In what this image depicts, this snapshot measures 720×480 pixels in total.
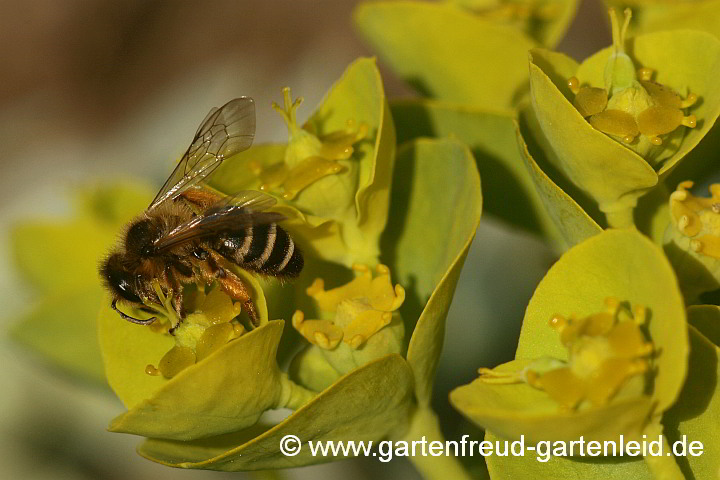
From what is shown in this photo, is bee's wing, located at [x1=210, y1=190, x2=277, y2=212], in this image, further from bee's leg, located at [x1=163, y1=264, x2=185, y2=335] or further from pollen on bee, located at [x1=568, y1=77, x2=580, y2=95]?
pollen on bee, located at [x1=568, y1=77, x2=580, y2=95]

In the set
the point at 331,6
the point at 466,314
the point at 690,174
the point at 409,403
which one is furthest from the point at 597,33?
the point at 409,403

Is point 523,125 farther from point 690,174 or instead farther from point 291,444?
point 291,444

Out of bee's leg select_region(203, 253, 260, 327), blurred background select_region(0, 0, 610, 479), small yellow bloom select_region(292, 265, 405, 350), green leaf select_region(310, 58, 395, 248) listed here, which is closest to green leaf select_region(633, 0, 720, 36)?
green leaf select_region(310, 58, 395, 248)

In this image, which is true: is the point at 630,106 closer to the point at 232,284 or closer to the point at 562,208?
the point at 562,208

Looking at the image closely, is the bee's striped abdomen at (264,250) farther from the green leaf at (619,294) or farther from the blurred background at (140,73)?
the blurred background at (140,73)

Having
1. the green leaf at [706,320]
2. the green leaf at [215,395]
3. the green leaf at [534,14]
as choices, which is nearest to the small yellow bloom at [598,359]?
the green leaf at [706,320]
